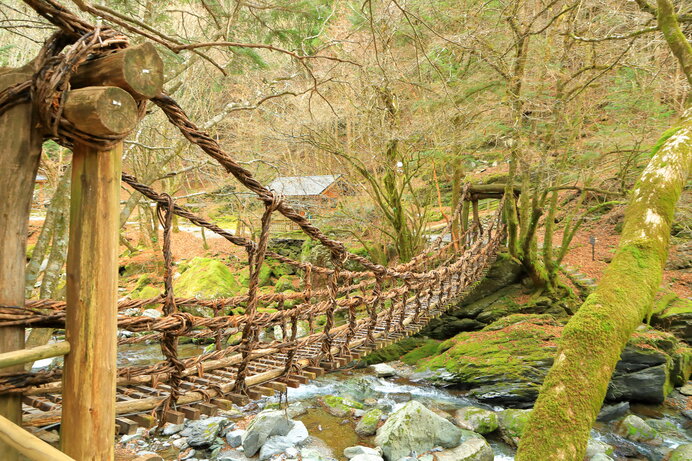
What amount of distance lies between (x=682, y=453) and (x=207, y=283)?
8.52 metres

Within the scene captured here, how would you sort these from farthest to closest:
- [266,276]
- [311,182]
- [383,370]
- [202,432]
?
[266,276]
[311,182]
[383,370]
[202,432]

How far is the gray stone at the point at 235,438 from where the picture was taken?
444cm

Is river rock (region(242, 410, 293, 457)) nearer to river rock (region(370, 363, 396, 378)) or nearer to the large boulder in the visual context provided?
river rock (region(370, 363, 396, 378))

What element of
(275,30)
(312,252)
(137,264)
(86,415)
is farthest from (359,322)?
(137,264)

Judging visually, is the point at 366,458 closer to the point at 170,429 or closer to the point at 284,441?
the point at 284,441

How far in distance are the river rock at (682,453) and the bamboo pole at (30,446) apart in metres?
5.02

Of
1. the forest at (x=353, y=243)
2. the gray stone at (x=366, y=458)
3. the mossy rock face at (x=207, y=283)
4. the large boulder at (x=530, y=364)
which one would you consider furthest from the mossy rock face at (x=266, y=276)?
the gray stone at (x=366, y=458)

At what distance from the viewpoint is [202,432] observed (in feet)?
15.1

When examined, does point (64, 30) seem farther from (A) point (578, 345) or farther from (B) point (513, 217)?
(B) point (513, 217)

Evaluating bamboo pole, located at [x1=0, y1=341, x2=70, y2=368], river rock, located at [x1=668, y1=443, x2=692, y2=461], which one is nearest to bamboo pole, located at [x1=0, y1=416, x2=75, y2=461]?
bamboo pole, located at [x1=0, y1=341, x2=70, y2=368]

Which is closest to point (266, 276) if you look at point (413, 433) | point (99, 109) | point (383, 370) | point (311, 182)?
point (311, 182)

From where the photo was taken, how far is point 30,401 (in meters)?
1.72

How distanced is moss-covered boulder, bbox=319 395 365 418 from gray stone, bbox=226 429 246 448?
109 cm

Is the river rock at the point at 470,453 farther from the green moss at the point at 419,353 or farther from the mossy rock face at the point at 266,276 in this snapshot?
the mossy rock face at the point at 266,276
